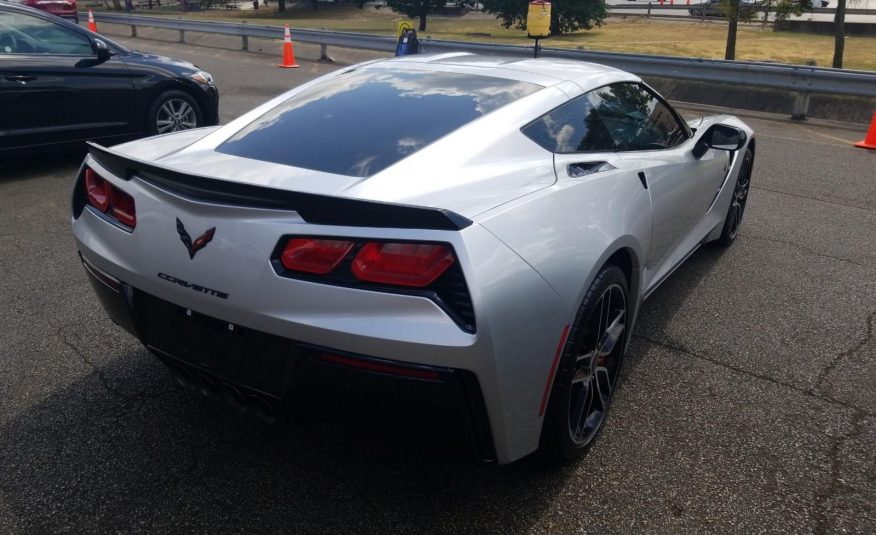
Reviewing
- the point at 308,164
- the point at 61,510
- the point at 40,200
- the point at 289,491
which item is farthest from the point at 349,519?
the point at 40,200

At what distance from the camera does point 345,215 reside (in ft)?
7.52

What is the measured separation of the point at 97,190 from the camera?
3.02 m

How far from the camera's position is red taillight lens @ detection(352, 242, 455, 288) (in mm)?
2238

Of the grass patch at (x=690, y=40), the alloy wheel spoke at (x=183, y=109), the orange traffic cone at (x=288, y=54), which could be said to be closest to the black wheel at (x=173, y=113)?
the alloy wheel spoke at (x=183, y=109)

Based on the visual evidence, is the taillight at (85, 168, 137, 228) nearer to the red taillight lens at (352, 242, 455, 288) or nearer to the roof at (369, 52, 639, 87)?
the red taillight lens at (352, 242, 455, 288)

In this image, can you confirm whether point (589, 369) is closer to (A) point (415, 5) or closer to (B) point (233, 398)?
(B) point (233, 398)

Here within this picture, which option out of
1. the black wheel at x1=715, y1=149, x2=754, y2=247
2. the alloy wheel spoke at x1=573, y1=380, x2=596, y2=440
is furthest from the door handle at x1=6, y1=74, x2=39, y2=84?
the alloy wheel spoke at x1=573, y1=380, x2=596, y2=440

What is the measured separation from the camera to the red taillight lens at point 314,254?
2279 mm

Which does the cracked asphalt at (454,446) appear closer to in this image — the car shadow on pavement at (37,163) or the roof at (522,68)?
the roof at (522,68)

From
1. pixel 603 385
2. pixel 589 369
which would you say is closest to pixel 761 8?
pixel 603 385

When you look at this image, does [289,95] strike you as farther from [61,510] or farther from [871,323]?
[871,323]

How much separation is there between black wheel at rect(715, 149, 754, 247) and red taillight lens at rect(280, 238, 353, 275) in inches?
147

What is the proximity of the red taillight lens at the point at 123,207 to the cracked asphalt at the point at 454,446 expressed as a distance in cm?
90

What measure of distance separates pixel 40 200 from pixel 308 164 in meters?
4.62
